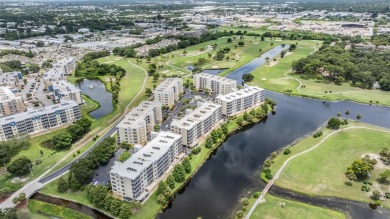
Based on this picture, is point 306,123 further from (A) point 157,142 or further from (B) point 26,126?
(B) point 26,126

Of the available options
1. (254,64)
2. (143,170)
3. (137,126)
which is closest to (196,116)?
(137,126)

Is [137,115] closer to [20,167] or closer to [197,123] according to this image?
[197,123]

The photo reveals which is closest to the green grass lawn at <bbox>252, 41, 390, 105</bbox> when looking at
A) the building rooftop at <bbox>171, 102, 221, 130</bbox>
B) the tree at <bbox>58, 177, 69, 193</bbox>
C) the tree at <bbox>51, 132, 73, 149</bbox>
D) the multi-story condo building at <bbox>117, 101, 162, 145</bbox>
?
the building rooftop at <bbox>171, 102, 221, 130</bbox>

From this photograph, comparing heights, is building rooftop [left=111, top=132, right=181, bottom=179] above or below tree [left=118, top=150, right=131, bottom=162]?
above

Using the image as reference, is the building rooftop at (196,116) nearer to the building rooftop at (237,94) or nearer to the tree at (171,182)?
the building rooftop at (237,94)

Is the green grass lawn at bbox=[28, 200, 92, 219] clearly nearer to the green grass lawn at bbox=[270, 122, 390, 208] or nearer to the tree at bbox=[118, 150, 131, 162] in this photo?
the tree at bbox=[118, 150, 131, 162]

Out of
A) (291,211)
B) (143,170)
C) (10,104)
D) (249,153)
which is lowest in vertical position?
(249,153)

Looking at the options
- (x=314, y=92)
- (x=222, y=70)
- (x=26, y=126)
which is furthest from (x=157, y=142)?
(x=222, y=70)
